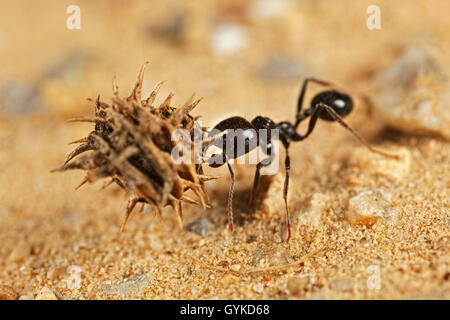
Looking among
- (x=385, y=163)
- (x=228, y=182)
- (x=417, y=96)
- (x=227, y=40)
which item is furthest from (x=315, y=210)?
(x=227, y=40)

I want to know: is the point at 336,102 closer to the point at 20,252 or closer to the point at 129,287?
the point at 129,287

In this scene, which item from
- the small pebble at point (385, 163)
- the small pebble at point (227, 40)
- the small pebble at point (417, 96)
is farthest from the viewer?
the small pebble at point (227, 40)

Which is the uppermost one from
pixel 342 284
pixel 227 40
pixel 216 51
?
pixel 227 40

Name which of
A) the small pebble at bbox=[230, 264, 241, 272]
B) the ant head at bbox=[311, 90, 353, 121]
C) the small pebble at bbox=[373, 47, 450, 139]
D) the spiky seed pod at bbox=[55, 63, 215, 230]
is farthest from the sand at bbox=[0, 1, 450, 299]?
the spiky seed pod at bbox=[55, 63, 215, 230]

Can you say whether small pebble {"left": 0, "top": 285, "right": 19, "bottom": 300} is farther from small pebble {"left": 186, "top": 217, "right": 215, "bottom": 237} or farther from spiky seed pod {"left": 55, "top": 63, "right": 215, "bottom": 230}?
small pebble {"left": 186, "top": 217, "right": 215, "bottom": 237}

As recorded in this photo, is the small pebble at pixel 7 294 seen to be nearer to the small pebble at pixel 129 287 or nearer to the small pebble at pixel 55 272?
the small pebble at pixel 55 272

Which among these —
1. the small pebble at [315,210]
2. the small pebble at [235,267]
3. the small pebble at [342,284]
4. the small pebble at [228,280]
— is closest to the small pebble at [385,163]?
the small pebble at [315,210]

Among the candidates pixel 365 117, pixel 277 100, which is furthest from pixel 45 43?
pixel 365 117
